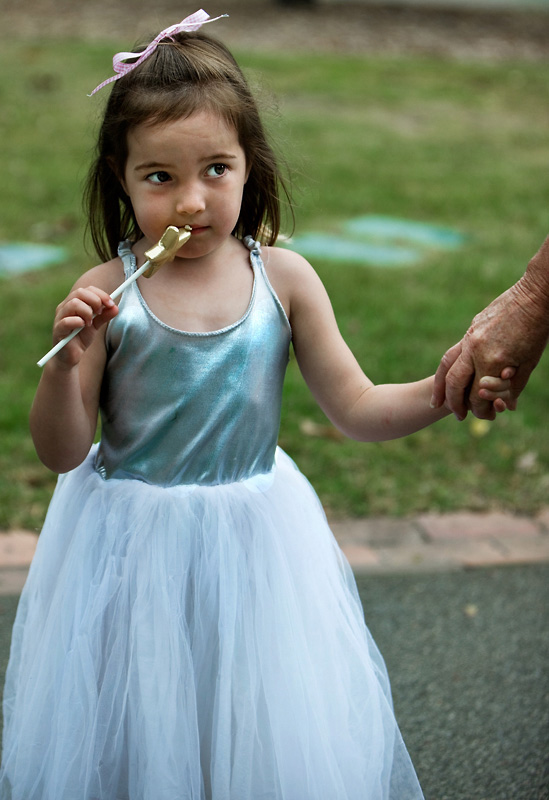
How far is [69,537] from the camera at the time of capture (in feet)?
6.54

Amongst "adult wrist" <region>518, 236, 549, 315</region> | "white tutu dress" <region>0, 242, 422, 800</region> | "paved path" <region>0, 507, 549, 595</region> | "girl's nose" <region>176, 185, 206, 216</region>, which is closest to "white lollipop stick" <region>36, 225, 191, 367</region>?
"girl's nose" <region>176, 185, 206, 216</region>

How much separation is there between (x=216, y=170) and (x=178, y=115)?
114 millimetres

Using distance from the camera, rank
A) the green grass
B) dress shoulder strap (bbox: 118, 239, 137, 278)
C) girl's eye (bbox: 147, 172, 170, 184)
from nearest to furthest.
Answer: girl's eye (bbox: 147, 172, 170, 184), dress shoulder strap (bbox: 118, 239, 137, 278), the green grass

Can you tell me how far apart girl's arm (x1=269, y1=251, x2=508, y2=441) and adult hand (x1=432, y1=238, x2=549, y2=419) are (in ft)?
0.12

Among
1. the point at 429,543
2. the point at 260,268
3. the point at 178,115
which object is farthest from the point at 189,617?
the point at 429,543

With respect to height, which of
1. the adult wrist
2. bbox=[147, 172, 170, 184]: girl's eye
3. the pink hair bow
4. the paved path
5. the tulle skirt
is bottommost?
the paved path

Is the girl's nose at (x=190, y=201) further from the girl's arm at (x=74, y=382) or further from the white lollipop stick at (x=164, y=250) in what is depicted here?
the girl's arm at (x=74, y=382)

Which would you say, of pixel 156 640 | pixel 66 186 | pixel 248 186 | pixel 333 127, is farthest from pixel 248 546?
pixel 333 127

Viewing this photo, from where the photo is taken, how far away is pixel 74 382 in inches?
68.1

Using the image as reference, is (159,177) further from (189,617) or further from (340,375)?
(189,617)

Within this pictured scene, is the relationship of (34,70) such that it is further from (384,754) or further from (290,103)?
(384,754)

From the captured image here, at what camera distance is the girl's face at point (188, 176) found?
173 centimetres

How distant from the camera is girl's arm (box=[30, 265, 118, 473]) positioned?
5.41 feet

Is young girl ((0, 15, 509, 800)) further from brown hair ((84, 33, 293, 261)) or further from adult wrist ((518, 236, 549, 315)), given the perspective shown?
adult wrist ((518, 236, 549, 315))
